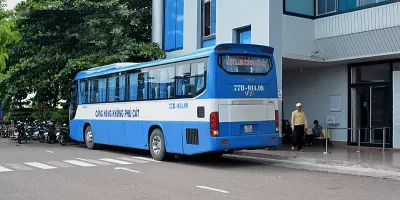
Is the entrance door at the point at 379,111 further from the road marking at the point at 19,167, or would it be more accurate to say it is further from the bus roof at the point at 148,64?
the road marking at the point at 19,167

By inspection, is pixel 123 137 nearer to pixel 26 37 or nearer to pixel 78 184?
pixel 78 184

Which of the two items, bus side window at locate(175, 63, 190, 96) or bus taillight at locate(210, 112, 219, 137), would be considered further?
bus side window at locate(175, 63, 190, 96)

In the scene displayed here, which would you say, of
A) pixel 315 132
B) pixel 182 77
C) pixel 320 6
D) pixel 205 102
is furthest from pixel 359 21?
pixel 205 102

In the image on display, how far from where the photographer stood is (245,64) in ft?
44.3

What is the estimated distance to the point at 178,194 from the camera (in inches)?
353

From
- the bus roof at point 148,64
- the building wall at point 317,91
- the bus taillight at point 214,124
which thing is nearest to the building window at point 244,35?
the building wall at point 317,91

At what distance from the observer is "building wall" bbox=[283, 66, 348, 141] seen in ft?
63.4

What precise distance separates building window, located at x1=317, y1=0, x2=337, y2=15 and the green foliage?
8909 mm

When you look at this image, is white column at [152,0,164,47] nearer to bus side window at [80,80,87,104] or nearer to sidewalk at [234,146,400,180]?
bus side window at [80,80,87,104]

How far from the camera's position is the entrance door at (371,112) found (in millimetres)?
18000

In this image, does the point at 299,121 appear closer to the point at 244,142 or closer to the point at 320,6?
the point at 244,142

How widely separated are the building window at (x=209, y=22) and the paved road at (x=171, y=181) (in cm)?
832

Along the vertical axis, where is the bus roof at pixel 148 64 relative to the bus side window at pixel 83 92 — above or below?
above

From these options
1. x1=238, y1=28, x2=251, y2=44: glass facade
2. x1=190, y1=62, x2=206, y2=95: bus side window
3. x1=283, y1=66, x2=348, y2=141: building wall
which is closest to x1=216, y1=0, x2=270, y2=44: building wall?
x1=238, y1=28, x2=251, y2=44: glass facade
